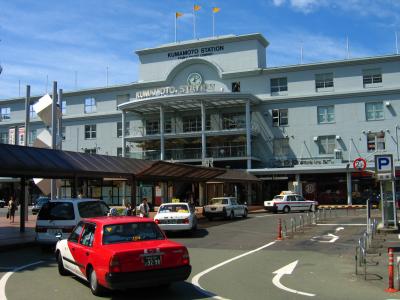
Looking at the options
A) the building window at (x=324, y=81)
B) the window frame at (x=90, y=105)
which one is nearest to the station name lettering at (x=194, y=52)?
the building window at (x=324, y=81)

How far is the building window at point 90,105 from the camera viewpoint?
6538 centimetres

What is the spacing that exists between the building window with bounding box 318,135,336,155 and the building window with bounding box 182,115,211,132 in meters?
13.0

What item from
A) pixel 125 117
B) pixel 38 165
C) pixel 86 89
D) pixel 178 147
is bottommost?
pixel 38 165

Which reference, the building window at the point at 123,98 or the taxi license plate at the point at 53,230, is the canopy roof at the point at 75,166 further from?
the building window at the point at 123,98

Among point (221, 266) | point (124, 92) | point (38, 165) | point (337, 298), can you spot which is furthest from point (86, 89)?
point (337, 298)

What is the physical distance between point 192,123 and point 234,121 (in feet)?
17.3

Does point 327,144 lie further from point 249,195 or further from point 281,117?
point 249,195

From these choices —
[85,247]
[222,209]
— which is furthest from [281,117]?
[85,247]

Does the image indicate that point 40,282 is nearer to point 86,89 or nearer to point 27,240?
point 27,240

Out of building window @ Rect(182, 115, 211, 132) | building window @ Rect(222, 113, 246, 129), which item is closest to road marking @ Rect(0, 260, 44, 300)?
building window @ Rect(222, 113, 246, 129)

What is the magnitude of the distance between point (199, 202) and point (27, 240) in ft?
119

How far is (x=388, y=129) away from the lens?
50500 millimetres

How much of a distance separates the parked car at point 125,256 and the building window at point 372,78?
155ft

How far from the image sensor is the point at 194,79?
5878cm
